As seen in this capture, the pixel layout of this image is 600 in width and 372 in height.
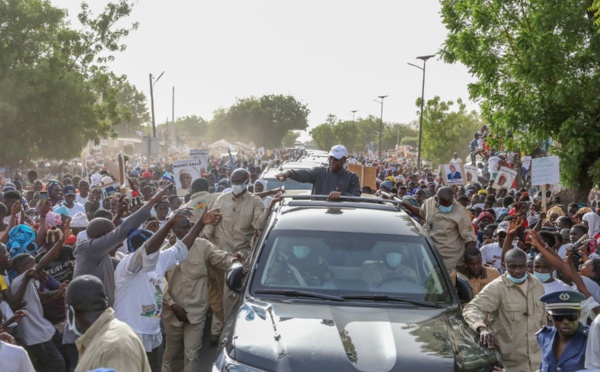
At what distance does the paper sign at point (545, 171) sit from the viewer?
13.5 m

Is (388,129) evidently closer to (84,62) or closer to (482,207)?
(84,62)

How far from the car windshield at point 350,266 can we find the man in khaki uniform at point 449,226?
240 cm

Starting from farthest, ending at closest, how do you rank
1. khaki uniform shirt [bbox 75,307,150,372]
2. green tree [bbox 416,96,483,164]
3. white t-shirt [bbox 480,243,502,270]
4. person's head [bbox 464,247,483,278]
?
green tree [bbox 416,96,483,164] → white t-shirt [bbox 480,243,502,270] → person's head [bbox 464,247,483,278] → khaki uniform shirt [bbox 75,307,150,372]

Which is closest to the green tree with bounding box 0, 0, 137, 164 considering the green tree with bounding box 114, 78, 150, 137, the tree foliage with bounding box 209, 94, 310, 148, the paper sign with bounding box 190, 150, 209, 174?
the paper sign with bounding box 190, 150, 209, 174

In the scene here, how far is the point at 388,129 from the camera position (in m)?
127

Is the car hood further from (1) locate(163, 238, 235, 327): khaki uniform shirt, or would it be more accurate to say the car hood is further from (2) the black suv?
(1) locate(163, 238, 235, 327): khaki uniform shirt

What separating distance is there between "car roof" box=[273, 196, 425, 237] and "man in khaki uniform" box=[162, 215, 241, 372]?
1.11 meters

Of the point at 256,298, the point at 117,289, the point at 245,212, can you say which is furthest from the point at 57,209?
the point at 256,298

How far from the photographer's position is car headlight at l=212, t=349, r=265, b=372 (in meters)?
4.81

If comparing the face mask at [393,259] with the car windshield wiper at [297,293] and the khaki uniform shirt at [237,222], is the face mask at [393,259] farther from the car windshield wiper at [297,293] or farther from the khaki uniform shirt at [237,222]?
the khaki uniform shirt at [237,222]

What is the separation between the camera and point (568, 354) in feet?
15.8

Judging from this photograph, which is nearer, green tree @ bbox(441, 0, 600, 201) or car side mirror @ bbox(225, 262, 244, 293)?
car side mirror @ bbox(225, 262, 244, 293)

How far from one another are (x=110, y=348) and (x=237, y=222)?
541 cm

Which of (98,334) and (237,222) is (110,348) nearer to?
(98,334)
